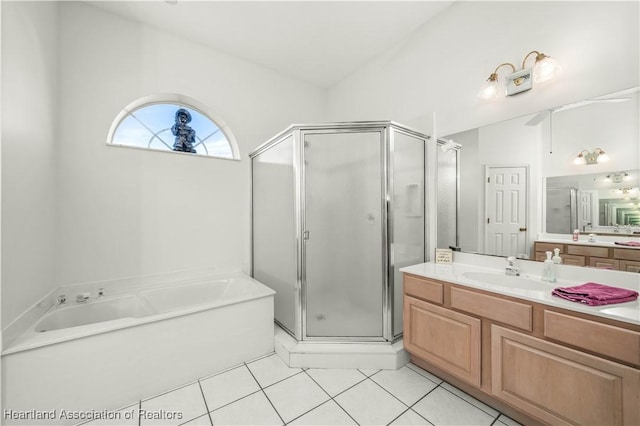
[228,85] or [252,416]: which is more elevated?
[228,85]

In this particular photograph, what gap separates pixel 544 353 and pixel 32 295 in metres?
3.17

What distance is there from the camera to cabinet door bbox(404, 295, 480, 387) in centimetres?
153

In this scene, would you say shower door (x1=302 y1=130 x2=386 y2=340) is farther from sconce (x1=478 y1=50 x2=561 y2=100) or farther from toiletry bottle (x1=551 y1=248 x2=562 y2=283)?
toiletry bottle (x1=551 y1=248 x2=562 y2=283)

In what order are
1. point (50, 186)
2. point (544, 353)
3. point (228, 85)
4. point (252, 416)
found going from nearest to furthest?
point (544, 353) → point (252, 416) → point (50, 186) → point (228, 85)

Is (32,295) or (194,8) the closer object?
(32,295)

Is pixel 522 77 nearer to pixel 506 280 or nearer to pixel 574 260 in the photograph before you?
pixel 574 260

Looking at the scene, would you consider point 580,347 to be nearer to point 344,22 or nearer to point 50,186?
point 344,22

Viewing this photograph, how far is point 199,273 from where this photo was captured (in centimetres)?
268

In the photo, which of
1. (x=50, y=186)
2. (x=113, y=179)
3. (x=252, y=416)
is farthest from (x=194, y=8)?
(x=252, y=416)

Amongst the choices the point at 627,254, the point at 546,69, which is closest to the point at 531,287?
the point at 627,254

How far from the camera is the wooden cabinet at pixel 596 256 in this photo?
1.40m

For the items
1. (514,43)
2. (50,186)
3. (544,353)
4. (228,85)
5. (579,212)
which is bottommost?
(544,353)

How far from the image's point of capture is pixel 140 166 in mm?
2396

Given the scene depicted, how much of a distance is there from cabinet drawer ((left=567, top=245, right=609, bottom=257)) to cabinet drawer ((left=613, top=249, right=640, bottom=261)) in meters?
0.04
